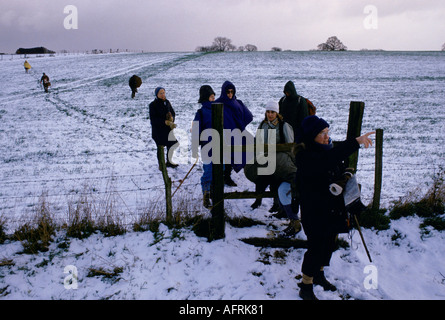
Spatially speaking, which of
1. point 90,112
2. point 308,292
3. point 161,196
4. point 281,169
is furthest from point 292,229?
point 90,112

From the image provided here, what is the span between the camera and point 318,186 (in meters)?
2.94

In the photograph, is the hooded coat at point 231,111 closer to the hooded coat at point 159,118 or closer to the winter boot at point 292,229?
the winter boot at point 292,229

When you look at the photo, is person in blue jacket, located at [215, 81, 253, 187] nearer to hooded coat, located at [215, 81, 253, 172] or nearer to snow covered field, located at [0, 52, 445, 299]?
hooded coat, located at [215, 81, 253, 172]

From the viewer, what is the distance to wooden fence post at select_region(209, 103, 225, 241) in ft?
12.8

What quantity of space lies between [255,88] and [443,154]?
12.8 metres

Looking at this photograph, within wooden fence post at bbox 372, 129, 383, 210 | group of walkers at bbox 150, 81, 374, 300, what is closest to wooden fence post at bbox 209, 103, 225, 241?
group of walkers at bbox 150, 81, 374, 300

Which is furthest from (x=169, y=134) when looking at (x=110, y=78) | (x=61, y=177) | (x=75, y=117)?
(x=110, y=78)

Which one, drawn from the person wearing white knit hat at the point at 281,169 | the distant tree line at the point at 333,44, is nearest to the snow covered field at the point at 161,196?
the person wearing white knit hat at the point at 281,169

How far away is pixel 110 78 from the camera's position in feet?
80.6

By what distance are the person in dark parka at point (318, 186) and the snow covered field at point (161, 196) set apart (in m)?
0.60

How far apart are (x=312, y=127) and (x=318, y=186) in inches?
23.4

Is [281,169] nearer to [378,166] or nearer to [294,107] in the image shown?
[378,166]

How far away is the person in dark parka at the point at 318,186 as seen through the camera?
2.82 meters
